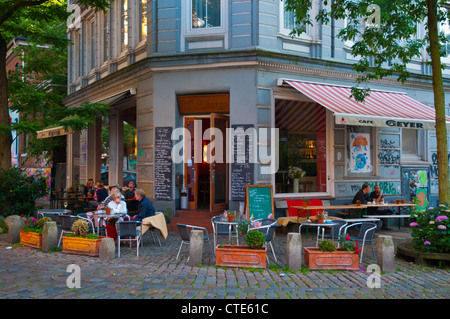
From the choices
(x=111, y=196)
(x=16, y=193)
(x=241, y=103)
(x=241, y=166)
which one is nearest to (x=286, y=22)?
(x=241, y=103)

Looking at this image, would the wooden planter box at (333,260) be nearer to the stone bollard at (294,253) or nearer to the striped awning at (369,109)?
the stone bollard at (294,253)

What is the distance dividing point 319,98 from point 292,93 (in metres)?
1.24

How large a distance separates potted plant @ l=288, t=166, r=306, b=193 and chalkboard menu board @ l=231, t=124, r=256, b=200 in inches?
65.2

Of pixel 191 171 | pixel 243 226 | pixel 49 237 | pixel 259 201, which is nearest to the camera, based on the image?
pixel 243 226

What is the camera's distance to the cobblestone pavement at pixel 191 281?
5.91 meters

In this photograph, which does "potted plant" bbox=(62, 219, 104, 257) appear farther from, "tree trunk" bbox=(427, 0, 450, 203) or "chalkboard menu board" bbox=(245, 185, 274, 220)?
"tree trunk" bbox=(427, 0, 450, 203)

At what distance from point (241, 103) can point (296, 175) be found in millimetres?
2906

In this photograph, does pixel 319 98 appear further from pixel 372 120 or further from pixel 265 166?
pixel 265 166

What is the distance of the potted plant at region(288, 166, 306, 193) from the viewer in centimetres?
1289

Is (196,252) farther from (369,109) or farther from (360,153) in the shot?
(360,153)

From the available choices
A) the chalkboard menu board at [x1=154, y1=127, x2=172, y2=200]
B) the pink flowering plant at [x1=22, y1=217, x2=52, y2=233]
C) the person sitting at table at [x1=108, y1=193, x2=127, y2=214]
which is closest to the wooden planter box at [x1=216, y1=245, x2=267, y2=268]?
the person sitting at table at [x1=108, y1=193, x2=127, y2=214]

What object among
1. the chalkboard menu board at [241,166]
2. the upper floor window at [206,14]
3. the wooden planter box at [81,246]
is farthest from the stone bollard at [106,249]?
the upper floor window at [206,14]

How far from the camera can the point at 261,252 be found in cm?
741

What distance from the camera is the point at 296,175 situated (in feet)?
42.6
